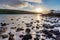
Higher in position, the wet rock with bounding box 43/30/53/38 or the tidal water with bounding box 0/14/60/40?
the tidal water with bounding box 0/14/60/40

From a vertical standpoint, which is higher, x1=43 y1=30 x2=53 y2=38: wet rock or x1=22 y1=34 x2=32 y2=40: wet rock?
x1=43 y1=30 x2=53 y2=38: wet rock

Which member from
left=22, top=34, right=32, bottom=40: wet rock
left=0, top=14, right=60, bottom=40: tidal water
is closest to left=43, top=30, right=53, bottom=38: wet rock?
left=0, top=14, right=60, bottom=40: tidal water

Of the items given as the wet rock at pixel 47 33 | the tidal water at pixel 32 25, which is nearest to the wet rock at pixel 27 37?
the tidal water at pixel 32 25

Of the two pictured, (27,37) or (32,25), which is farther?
(32,25)

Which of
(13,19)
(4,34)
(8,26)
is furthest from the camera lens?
(13,19)

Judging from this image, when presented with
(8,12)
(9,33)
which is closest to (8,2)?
(8,12)

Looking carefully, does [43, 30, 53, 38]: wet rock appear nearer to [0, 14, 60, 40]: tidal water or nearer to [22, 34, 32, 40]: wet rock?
[0, 14, 60, 40]: tidal water

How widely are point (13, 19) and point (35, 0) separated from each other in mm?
541

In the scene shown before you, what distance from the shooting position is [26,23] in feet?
6.13

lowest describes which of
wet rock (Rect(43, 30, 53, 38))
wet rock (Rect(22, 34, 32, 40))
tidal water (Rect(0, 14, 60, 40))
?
wet rock (Rect(22, 34, 32, 40))

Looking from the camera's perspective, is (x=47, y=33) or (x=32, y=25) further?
(x=32, y=25)

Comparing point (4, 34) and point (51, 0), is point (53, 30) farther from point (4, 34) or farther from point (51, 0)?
point (4, 34)

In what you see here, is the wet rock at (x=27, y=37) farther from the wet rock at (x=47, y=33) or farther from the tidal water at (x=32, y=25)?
the wet rock at (x=47, y=33)

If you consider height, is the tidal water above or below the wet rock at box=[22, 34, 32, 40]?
above
